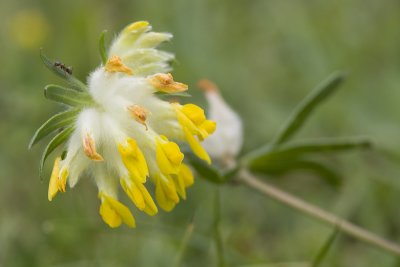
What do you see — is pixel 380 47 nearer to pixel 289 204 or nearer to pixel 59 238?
pixel 289 204

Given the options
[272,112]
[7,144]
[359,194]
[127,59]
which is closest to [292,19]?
[272,112]

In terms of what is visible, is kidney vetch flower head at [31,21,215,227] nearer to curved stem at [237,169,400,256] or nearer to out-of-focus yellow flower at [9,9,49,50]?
curved stem at [237,169,400,256]

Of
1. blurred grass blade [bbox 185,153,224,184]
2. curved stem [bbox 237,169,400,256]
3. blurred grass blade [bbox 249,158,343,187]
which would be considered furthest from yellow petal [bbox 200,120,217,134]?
blurred grass blade [bbox 249,158,343,187]

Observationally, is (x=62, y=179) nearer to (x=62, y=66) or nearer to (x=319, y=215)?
(x=62, y=66)

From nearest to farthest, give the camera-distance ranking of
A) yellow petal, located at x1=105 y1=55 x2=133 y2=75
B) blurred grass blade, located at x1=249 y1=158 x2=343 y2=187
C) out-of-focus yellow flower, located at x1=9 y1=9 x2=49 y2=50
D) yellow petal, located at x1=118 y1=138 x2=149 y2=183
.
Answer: yellow petal, located at x1=118 y1=138 x2=149 y2=183, yellow petal, located at x1=105 y1=55 x2=133 y2=75, blurred grass blade, located at x1=249 y1=158 x2=343 y2=187, out-of-focus yellow flower, located at x1=9 y1=9 x2=49 y2=50

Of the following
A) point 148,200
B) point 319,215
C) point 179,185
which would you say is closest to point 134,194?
point 148,200

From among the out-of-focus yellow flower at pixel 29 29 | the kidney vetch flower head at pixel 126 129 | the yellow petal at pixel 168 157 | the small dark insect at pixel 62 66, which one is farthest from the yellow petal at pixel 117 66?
the out-of-focus yellow flower at pixel 29 29
